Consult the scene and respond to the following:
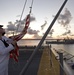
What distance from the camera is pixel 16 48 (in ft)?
16.8

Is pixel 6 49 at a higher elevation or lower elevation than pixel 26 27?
lower

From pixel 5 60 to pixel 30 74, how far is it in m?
9.68

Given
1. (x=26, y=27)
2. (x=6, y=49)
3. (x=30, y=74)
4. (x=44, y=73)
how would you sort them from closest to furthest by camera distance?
1. (x=6, y=49)
2. (x=26, y=27)
3. (x=44, y=73)
4. (x=30, y=74)

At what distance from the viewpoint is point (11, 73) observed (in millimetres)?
15070

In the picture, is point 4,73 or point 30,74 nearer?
point 4,73

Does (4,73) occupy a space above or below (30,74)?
above

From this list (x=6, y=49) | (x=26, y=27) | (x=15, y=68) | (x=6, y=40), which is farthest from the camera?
(x=15, y=68)

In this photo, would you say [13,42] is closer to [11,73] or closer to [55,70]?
[55,70]

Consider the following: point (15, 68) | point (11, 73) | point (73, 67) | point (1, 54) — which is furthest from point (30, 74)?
point (1, 54)

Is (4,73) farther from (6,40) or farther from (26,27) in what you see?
(26,27)

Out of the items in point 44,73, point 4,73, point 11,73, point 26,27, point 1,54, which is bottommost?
point 11,73

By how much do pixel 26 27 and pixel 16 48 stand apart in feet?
2.75

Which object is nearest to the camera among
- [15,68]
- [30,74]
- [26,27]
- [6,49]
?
[6,49]

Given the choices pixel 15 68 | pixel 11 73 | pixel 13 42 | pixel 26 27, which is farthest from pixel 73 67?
pixel 15 68
